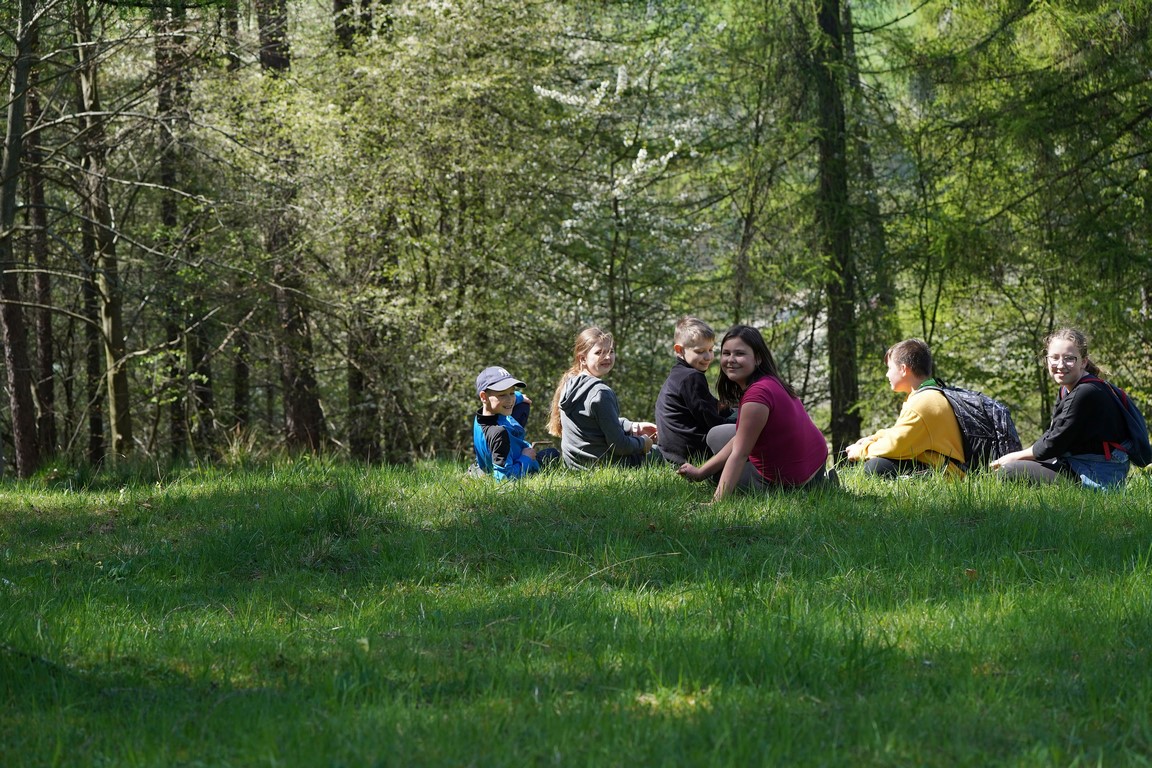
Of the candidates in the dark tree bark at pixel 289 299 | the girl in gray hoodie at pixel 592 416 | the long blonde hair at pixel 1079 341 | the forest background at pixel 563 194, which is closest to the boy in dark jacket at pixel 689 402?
the girl in gray hoodie at pixel 592 416

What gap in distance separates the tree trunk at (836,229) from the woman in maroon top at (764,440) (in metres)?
10.9

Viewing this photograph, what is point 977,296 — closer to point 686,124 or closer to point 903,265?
point 903,265

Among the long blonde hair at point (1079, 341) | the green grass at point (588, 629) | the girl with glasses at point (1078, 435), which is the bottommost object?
the green grass at point (588, 629)

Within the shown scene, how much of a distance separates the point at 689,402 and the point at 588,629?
421 centimetres

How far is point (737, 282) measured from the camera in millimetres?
18344

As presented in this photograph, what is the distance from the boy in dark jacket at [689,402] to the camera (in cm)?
842

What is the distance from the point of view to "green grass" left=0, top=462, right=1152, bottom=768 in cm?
326

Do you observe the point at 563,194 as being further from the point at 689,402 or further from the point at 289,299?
the point at 689,402

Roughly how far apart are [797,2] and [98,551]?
1463cm

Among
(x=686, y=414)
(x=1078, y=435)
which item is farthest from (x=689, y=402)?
(x=1078, y=435)

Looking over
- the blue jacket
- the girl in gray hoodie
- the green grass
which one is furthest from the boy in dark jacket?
the green grass

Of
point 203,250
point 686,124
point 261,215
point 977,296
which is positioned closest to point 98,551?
point 261,215

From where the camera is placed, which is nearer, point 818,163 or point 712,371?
point 818,163

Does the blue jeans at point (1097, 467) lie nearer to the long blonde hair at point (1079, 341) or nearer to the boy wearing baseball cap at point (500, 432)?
the long blonde hair at point (1079, 341)
